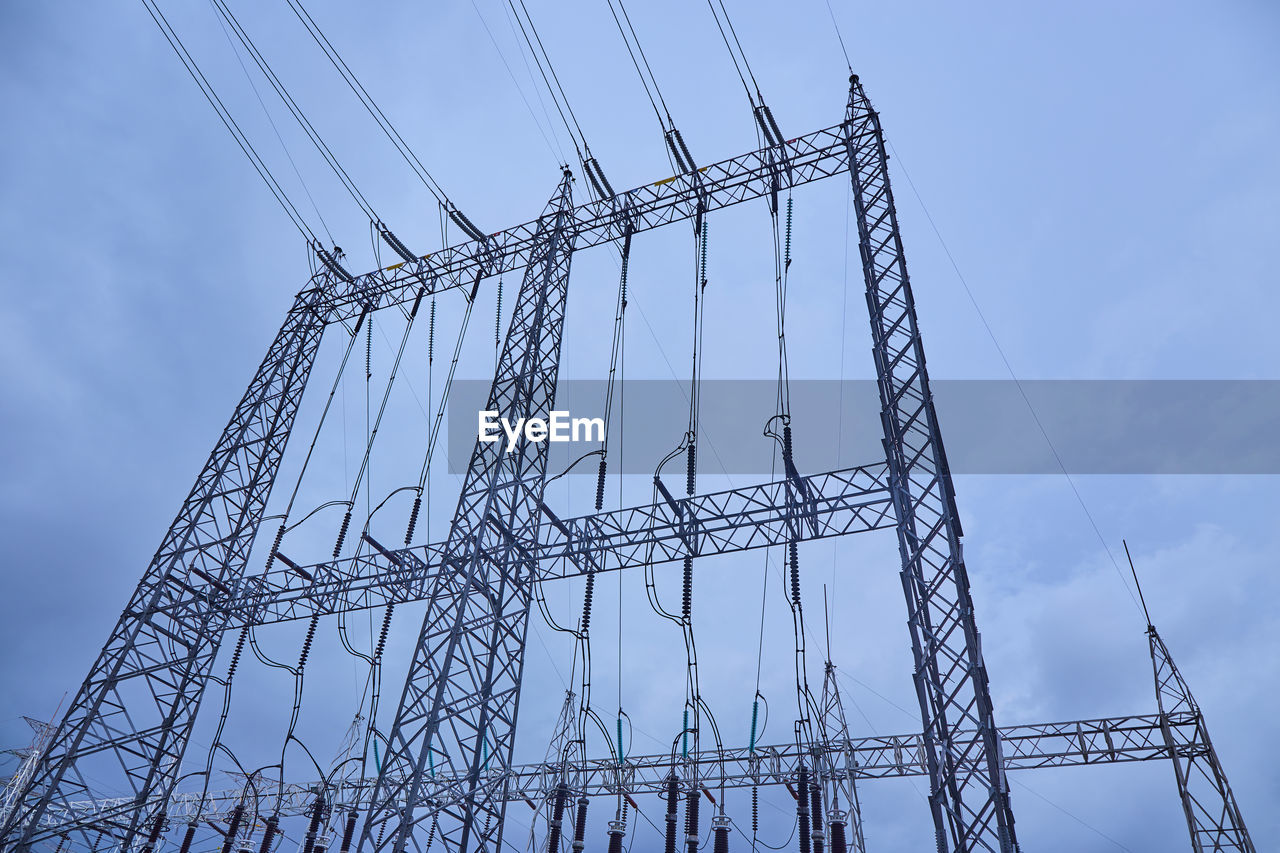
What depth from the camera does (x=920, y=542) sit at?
12.9 meters

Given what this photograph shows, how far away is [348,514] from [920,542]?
1343 centimetres

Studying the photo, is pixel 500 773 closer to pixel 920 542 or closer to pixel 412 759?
pixel 412 759

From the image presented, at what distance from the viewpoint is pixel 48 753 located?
17125mm

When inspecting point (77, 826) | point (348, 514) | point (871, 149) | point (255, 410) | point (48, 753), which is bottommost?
point (77, 826)

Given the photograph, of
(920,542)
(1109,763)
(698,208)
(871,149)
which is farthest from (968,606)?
(1109,763)

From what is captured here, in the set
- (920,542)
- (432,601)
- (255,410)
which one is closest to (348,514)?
(255,410)

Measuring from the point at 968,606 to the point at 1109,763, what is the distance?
13650 mm

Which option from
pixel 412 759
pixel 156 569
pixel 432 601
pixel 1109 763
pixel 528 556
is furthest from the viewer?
pixel 1109 763

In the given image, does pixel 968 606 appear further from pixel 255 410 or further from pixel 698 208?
pixel 255 410

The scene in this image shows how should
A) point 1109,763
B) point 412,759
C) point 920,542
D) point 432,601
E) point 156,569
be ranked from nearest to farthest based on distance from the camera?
point 920,542, point 412,759, point 432,601, point 156,569, point 1109,763

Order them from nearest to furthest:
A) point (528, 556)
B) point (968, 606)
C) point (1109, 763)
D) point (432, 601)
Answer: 1. point (968, 606)
2. point (432, 601)
3. point (528, 556)
4. point (1109, 763)

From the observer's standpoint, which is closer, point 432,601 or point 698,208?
point 432,601

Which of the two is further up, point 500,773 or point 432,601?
point 432,601

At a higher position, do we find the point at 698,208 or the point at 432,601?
the point at 698,208
